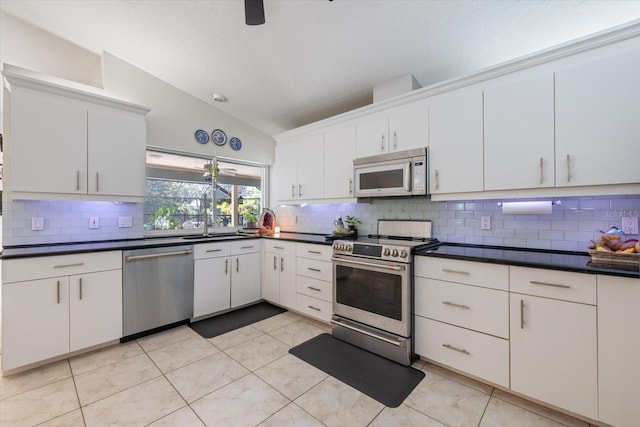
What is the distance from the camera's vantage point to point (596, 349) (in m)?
1.52

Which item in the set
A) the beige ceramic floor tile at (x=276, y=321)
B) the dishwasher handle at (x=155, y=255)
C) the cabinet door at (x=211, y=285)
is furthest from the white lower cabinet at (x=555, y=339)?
the dishwasher handle at (x=155, y=255)

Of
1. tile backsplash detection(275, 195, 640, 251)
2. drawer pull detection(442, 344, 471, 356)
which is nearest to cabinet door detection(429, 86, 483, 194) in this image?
tile backsplash detection(275, 195, 640, 251)

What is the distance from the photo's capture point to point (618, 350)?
1464 millimetres

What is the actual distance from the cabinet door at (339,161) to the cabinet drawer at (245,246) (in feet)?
3.63

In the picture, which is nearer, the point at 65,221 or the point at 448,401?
the point at 448,401

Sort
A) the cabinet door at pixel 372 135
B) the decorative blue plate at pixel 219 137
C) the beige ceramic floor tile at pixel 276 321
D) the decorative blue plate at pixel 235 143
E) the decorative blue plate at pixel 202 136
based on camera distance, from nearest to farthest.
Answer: the cabinet door at pixel 372 135 → the beige ceramic floor tile at pixel 276 321 → the decorative blue plate at pixel 202 136 → the decorative blue plate at pixel 219 137 → the decorative blue plate at pixel 235 143

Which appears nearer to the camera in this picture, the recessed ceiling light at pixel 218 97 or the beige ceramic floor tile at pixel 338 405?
the beige ceramic floor tile at pixel 338 405

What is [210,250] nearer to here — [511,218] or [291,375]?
[291,375]

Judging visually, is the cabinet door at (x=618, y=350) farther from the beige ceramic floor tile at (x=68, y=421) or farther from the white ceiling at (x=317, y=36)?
the beige ceramic floor tile at (x=68, y=421)

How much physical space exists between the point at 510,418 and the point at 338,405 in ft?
3.38

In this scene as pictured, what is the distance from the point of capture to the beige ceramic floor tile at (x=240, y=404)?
1.65m

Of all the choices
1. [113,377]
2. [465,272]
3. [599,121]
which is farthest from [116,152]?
[599,121]

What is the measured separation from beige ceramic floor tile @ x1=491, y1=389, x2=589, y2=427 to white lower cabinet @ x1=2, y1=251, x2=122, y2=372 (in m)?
3.13

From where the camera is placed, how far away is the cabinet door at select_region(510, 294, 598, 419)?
1537 mm
